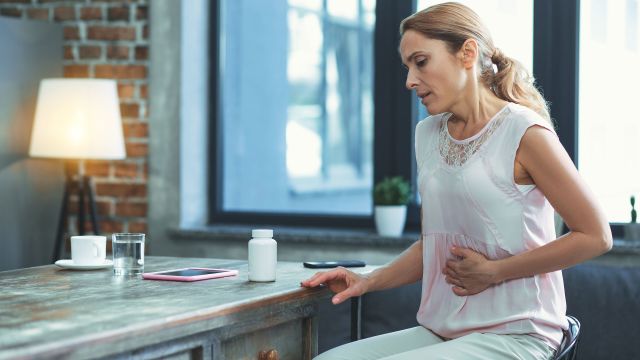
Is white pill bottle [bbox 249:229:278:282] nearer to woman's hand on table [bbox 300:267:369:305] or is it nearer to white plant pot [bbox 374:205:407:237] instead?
woman's hand on table [bbox 300:267:369:305]

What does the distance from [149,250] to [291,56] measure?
77.9 inches

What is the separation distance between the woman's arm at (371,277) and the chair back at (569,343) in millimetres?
396

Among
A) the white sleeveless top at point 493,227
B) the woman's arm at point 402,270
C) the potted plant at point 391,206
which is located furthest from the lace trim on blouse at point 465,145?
the potted plant at point 391,206

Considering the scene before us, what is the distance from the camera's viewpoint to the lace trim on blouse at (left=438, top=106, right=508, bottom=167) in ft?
7.23

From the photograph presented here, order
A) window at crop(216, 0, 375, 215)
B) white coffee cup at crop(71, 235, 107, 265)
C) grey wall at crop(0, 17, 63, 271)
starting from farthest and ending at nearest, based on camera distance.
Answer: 1. window at crop(216, 0, 375, 215)
2. grey wall at crop(0, 17, 63, 271)
3. white coffee cup at crop(71, 235, 107, 265)

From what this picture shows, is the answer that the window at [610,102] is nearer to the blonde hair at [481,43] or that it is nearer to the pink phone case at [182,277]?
the blonde hair at [481,43]

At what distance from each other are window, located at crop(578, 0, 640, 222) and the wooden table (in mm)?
1574

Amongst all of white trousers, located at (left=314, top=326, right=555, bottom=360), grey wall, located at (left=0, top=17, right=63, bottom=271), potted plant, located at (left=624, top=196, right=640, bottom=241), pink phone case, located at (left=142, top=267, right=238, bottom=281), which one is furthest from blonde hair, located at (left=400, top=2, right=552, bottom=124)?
grey wall, located at (left=0, top=17, right=63, bottom=271)

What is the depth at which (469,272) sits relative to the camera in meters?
2.14

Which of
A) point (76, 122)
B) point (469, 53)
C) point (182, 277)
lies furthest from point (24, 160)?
point (469, 53)

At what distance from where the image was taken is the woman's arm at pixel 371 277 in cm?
219

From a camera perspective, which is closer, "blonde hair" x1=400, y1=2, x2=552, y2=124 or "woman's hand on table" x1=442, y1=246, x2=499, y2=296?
"woman's hand on table" x1=442, y1=246, x2=499, y2=296

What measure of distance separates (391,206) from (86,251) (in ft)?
5.53

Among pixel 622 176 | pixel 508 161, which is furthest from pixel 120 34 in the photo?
pixel 508 161
